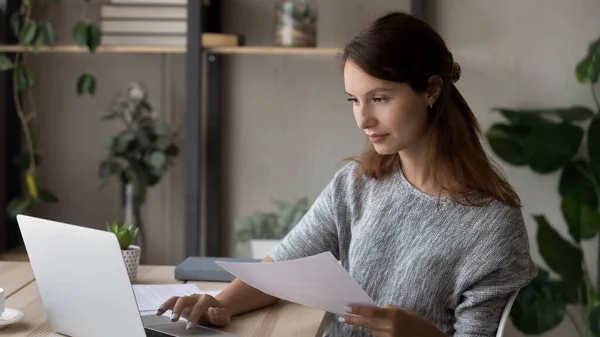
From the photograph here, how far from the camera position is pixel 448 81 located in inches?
65.9

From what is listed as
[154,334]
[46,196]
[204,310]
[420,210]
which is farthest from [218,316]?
[46,196]

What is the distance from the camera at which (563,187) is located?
3.20m

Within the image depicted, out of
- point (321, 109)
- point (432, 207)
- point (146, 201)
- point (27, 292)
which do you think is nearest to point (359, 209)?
point (432, 207)

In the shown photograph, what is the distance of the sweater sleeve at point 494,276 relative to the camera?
1.58 m

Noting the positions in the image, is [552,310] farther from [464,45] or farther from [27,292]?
[27,292]

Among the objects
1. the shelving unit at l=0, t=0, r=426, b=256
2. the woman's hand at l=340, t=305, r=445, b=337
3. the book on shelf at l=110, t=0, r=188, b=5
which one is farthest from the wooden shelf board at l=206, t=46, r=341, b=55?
the woman's hand at l=340, t=305, r=445, b=337

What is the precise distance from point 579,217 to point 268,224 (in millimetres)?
1145

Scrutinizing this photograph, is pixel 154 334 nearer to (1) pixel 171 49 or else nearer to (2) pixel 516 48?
(1) pixel 171 49

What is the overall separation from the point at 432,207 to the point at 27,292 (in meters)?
0.84

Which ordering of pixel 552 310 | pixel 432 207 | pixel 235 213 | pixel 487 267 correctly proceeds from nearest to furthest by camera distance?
pixel 487 267 < pixel 432 207 < pixel 552 310 < pixel 235 213

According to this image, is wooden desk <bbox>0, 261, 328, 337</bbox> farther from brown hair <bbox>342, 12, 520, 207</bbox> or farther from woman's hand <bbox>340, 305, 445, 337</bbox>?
brown hair <bbox>342, 12, 520, 207</bbox>

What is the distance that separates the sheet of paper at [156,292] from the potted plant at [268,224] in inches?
55.6

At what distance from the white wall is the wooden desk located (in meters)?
1.76

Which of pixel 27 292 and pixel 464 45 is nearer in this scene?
pixel 27 292
